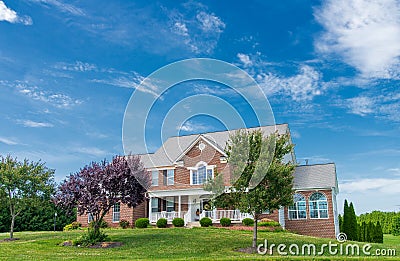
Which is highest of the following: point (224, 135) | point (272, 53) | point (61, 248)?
point (272, 53)

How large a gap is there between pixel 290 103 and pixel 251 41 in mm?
6283

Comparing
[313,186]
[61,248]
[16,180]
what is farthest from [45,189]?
[313,186]

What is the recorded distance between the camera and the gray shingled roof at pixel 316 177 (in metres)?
30.9

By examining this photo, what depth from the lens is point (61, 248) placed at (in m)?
20.3

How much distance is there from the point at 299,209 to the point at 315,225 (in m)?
1.63

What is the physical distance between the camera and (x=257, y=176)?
1916 centimetres

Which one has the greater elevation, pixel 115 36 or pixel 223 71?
pixel 115 36

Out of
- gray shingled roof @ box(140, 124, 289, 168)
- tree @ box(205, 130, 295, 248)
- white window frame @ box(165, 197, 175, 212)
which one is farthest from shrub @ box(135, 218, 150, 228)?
tree @ box(205, 130, 295, 248)

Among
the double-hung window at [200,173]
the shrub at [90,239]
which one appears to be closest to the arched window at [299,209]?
the double-hung window at [200,173]

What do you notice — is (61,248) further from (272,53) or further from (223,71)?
(272,53)

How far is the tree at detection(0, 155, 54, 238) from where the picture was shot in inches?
1058

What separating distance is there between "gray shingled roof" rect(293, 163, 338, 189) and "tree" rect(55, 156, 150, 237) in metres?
14.6

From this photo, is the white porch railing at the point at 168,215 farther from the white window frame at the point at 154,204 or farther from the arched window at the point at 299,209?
the arched window at the point at 299,209

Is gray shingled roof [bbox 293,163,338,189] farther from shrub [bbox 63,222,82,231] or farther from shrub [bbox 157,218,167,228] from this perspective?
shrub [bbox 63,222,82,231]
